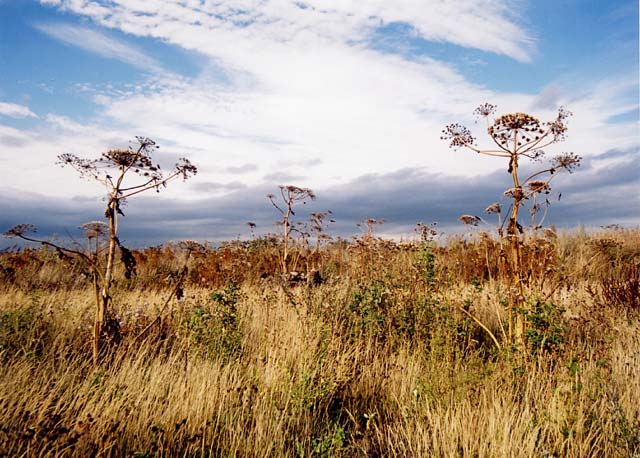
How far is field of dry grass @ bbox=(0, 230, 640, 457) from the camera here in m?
3.12

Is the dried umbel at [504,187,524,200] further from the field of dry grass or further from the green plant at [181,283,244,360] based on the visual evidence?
the green plant at [181,283,244,360]

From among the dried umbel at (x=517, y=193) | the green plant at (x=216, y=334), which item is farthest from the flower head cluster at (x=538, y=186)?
the green plant at (x=216, y=334)

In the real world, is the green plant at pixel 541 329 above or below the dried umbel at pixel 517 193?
below

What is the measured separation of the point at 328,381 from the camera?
4094mm

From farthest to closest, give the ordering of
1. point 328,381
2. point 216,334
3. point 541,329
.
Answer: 1. point 216,334
2. point 541,329
3. point 328,381

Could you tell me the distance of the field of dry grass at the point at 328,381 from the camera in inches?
123

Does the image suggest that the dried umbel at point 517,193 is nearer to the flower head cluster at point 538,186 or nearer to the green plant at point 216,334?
the flower head cluster at point 538,186

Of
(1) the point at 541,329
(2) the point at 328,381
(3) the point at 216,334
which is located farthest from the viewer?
(3) the point at 216,334

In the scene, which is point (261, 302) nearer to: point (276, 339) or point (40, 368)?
point (276, 339)

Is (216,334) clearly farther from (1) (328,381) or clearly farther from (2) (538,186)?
(2) (538,186)

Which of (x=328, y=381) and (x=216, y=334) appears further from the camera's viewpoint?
(x=216, y=334)

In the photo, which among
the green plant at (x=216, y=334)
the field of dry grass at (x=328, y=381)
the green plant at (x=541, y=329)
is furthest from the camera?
the green plant at (x=216, y=334)

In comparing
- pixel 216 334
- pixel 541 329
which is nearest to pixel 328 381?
pixel 216 334

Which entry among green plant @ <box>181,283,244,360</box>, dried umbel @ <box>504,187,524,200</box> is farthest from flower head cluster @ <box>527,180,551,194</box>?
green plant @ <box>181,283,244,360</box>
